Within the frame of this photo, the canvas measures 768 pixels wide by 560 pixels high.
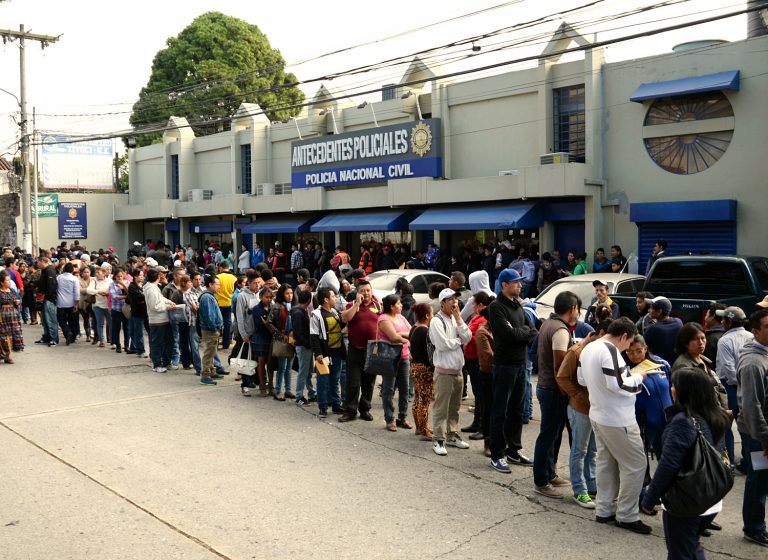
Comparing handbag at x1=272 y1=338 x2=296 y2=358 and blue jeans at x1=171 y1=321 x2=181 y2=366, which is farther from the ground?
handbag at x1=272 y1=338 x2=296 y2=358

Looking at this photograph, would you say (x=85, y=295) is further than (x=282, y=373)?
Yes

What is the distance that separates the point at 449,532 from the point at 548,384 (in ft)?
5.60

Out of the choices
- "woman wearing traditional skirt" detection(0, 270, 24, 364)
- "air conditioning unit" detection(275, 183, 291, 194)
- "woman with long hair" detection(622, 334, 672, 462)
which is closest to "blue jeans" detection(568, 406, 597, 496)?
"woman with long hair" detection(622, 334, 672, 462)

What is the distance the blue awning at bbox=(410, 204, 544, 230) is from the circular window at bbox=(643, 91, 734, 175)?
12.1ft

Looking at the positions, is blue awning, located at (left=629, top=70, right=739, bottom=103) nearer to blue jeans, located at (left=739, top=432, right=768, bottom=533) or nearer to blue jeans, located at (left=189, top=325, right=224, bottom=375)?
blue jeans, located at (left=189, top=325, right=224, bottom=375)

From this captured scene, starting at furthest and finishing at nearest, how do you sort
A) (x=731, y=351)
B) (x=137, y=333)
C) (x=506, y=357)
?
(x=137, y=333)
(x=506, y=357)
(x=731, y=351)

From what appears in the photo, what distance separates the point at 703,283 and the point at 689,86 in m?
7.49

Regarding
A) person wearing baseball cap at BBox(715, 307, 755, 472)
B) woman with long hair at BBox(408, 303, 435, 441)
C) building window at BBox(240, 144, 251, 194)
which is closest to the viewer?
person wearing baseball cap at BBox(715, 307, 755, 472)

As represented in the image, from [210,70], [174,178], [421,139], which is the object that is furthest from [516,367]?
[210,70]

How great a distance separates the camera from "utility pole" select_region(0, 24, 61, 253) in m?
29.2

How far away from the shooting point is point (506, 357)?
7.62 meters

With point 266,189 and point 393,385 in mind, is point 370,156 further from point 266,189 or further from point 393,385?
point 393,385

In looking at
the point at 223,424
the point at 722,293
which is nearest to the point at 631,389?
the point at 223,424

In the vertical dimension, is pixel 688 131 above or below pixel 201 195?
above
